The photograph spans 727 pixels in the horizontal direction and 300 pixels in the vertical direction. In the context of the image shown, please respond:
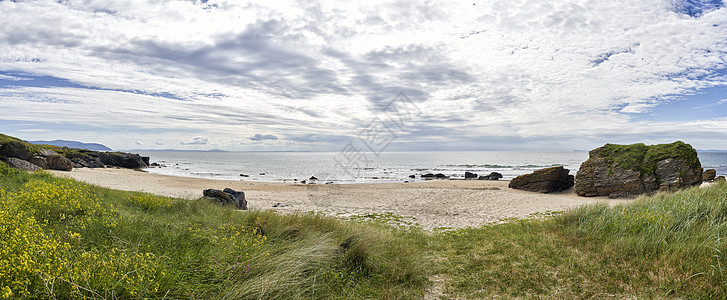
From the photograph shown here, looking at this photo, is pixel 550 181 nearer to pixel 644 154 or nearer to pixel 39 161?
pixel 644 154

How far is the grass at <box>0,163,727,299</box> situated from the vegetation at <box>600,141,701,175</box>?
13413 mm

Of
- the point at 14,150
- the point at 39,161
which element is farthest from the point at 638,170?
the point at 39,161

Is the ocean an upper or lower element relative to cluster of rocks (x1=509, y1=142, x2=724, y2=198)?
lower

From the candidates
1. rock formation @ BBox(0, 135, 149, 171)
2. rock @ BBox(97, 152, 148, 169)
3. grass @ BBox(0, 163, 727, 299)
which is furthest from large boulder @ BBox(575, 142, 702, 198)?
rock @ BBox(97, 152, 148, 169)

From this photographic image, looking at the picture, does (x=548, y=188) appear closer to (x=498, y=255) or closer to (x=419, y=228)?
(x=419, y=228)

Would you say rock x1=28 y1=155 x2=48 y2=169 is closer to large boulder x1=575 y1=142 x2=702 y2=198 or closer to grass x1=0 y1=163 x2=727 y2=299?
grass x1=0 y1=163 x2=727 y2=299

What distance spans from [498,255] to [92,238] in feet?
22.5

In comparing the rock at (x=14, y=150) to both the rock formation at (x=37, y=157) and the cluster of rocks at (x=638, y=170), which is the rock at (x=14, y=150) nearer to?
the rock formation at (x=37, y=157)

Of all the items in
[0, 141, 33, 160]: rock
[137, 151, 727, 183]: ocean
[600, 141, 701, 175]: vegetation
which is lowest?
[137, 151, 727, 183]: ocean

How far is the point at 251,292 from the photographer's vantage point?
4023 mm

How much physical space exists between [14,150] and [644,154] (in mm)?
43227

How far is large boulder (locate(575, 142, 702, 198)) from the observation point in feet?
59.8

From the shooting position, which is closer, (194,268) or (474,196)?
(194,268)

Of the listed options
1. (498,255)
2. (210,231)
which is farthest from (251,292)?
(498,255)
